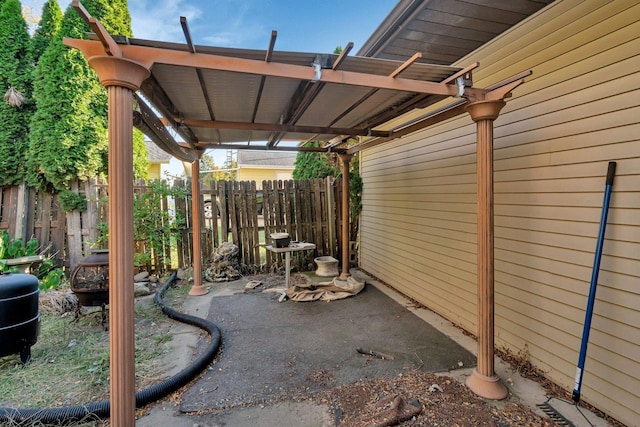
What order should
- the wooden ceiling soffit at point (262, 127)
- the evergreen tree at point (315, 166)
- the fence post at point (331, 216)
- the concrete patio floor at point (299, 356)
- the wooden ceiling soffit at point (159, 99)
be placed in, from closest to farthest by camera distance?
1. the concrete patio floor at point (299, 356)
2. the wooden ceiling soffit at point (159, 99)
3. the wooden ceiling soffit at point (262, 127)
4. the fence post at point (331, 216)
5. the evergreen tree at point (315, 166)

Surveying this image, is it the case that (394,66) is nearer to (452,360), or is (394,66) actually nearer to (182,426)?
(452,360)

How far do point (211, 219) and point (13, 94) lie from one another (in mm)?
3643

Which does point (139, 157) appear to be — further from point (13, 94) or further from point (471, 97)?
point (471, 97)

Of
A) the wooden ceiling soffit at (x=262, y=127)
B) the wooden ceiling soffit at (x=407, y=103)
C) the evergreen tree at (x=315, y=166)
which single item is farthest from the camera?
the evergreen tree at (x=315, y=166)

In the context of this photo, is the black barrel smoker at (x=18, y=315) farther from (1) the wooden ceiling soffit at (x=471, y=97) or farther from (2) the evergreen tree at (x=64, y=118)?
(1) the wooden ceiling soffit at (x=471, y=97)

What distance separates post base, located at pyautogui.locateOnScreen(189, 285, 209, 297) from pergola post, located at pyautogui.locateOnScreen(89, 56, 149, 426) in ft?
10.7

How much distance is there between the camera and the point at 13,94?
4.95m

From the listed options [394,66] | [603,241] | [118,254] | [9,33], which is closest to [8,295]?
[118,254]

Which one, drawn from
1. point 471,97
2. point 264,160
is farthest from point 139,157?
point 264,160

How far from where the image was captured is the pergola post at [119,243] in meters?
1.62

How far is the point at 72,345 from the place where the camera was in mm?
3092

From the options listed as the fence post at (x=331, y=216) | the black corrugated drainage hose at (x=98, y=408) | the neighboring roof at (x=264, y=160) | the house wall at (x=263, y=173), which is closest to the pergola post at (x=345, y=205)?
the fence post at (x=331, y=216)

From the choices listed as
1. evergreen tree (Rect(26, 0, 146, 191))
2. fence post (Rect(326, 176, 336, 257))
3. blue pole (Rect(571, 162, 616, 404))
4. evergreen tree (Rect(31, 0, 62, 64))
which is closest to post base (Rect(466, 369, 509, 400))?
blue pole (Rect(571, 162, 616, 404))

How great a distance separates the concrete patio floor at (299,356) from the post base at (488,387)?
13 centimetres
